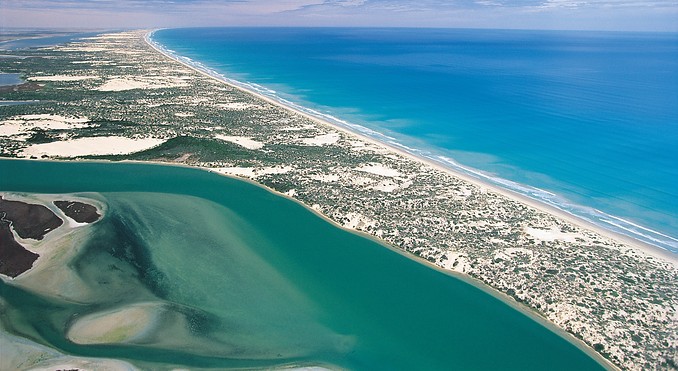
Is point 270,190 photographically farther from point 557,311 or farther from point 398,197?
point 557,311

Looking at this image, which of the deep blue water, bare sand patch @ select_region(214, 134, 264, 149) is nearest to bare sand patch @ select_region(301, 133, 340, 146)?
bare sand patch @ select_region(214, 134, 264, 149)

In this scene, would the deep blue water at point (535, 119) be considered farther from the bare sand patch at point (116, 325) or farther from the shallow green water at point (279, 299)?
the bare sand patch at point (116, 325)

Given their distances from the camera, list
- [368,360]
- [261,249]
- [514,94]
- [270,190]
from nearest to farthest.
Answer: [368,360]
[261,249]
[270,190]
[514,94]

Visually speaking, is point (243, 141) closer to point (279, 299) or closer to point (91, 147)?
point (91, 147)

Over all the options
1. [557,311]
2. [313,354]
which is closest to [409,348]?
[313,354]

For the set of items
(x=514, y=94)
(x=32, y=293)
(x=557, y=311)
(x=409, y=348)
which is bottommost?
(x=32, y=293)

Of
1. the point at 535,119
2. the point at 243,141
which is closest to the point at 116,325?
the point at 243,141
